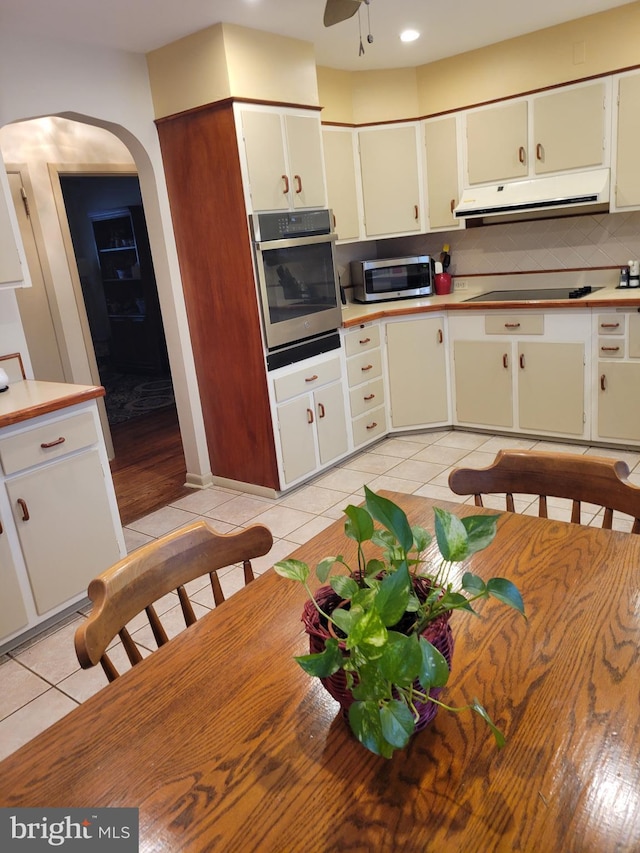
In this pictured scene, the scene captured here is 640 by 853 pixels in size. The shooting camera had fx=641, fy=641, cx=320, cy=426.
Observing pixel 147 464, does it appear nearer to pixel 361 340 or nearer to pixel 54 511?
pixel 361 340

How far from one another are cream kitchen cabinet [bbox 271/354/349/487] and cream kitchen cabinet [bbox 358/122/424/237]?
1.22 meters

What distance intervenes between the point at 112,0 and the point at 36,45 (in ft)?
1.62

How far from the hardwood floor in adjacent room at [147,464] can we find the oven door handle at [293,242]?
1555 millimetres

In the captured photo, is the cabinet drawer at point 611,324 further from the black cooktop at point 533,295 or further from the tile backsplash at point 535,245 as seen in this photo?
the tile backsplash at point 535,245

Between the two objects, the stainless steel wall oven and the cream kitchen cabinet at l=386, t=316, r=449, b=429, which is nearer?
the stainless steel wall oven

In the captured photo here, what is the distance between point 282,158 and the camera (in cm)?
341

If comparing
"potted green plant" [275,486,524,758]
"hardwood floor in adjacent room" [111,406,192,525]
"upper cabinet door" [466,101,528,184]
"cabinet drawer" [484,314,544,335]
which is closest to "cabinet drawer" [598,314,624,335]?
"cabinet drawer" [484,314,544,335]

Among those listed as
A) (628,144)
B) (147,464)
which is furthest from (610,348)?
(147,464)

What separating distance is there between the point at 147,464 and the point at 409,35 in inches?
124

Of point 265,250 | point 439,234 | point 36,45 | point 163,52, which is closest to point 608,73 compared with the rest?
point 439,234

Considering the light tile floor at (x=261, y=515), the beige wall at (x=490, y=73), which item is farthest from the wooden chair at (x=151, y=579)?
the beige wall at (x=490, y=73)

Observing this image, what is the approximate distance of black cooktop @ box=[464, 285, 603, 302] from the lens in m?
3.90

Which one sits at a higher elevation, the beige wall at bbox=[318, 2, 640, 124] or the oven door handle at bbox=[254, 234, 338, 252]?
the beige wall at bbox=[318, 2, 640, 124]

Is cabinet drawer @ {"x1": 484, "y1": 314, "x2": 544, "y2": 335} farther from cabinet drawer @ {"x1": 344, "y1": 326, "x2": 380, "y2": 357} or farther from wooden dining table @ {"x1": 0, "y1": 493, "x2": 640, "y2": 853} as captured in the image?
wooden dining table @ {"x1": 0, "y1": 493, "x2": 640, "y2": 853}
